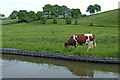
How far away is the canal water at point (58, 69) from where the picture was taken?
590 inches

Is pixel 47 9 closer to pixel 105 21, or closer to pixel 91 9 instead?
pixel 105 21

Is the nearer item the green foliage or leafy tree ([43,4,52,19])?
the green foliage

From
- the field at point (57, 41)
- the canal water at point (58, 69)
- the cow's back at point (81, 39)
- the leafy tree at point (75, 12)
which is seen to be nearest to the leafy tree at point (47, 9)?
the leafy tree at point (75, 12)

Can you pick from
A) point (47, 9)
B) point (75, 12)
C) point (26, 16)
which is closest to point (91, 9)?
point (75, 12)

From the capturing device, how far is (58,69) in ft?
55.7

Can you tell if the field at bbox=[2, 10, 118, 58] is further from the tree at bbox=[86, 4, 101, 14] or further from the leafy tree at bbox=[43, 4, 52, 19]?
the tree at bbox=[86, 4, 101, 14]

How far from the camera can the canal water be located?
14992mm

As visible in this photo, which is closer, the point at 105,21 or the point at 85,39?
the point at 85,39

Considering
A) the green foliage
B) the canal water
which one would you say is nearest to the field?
the canal water

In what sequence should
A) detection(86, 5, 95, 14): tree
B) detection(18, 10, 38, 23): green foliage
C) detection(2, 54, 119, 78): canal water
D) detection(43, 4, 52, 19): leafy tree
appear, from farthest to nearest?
detection(86, 5, 95, 14): tree → detection(43, 4, 52, 19): leafy tree → detection(18, 10, 38, 23): green foliage → detection(2, 54, 119, 78): canal water

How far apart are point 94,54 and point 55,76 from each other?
7.14 metres

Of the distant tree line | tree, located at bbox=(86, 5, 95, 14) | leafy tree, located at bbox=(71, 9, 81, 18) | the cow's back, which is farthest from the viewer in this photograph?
tree, located at bbox=(86, 5, 95, 14)

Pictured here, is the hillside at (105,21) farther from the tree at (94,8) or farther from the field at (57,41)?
the tree at (94,8)

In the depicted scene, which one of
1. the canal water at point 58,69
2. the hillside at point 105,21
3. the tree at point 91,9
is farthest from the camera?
the tree at point 91,9
